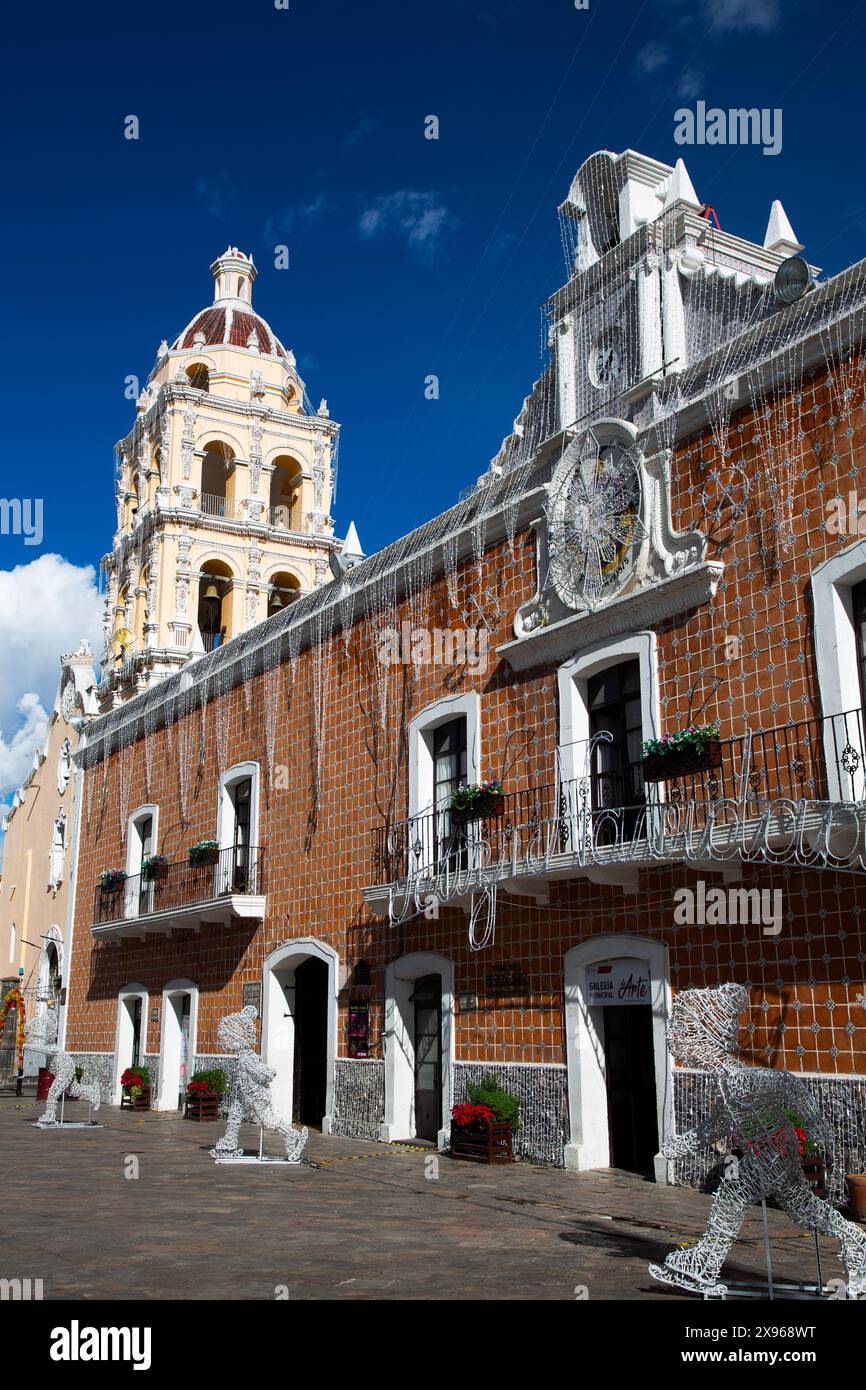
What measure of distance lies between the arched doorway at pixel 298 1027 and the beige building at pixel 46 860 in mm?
11941

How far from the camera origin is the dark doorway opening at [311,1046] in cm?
1945

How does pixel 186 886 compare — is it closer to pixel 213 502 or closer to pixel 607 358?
pixel 607 358

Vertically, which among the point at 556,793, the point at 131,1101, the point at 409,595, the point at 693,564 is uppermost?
the point at 409,595

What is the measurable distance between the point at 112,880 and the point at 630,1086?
1618 centimetres

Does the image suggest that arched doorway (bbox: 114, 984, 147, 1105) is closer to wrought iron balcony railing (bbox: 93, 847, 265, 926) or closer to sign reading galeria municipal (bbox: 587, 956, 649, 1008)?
wrought iron balcony railing (bbox: 93, 847, 265, 926)

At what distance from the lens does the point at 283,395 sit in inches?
1464

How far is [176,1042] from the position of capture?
2398 centimetres

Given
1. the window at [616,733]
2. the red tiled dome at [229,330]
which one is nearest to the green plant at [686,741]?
the window at [616,733]

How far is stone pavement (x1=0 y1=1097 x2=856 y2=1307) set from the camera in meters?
7.42

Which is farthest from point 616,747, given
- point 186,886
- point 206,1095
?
point 186,886

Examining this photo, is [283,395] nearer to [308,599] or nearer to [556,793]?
[308,599]

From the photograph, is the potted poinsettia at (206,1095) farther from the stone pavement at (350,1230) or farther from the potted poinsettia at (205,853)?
the stone pavement at (350,1230)

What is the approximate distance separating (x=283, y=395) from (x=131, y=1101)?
2154 centimetres
